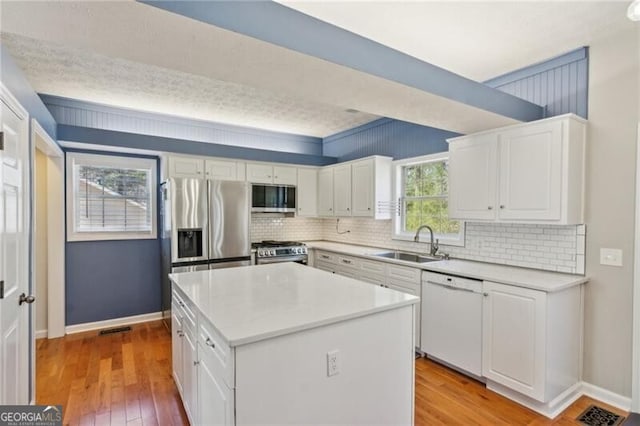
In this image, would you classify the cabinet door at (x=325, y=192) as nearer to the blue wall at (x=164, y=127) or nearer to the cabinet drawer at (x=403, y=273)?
the blue wall at (x=164, y=127)

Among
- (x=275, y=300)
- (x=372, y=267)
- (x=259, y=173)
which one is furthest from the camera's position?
(x=259, y=173)

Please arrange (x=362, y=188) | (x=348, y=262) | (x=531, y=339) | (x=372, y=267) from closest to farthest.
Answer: (x=531, y=339)
(x=372, y=267)
(x=348, y=262)
(x=362, y=188)

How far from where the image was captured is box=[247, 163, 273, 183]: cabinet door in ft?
15.3

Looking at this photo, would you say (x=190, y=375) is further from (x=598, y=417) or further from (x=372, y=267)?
(x=598, y=417)

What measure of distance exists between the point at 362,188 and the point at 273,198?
4.34ft

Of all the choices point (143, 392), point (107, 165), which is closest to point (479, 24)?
point (143, 392)

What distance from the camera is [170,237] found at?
12.4 feet

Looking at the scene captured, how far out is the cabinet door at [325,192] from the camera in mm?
5090

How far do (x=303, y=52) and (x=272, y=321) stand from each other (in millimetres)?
1333

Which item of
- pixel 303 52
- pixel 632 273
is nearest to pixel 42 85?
pixel 303 52

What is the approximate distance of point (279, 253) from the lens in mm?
4520

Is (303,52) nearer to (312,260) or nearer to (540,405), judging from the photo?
(540,405)

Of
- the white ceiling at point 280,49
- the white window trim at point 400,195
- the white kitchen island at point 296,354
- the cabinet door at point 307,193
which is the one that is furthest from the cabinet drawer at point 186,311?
the cabinet door at point 307,193

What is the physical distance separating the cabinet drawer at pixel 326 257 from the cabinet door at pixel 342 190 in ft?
2.09
